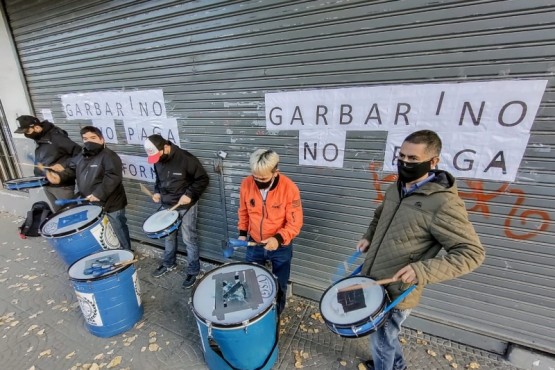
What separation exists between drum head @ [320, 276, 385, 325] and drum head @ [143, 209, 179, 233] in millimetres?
2236

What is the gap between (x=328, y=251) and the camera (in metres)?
3.47

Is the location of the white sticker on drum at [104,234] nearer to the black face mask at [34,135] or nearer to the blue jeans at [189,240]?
the blue jeans at [189,240]

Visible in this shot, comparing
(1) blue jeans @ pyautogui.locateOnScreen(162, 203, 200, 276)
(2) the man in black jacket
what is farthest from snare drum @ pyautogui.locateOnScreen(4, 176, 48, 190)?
(1) blue jeans @ pyautogui.locateOnScreen(162, 203, 200, 276)

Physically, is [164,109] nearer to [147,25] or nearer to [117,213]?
[147,25]

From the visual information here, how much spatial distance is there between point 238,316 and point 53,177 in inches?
173

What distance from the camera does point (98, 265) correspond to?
3.04 meters

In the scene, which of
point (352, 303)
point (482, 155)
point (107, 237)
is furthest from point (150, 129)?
point (482, 155)

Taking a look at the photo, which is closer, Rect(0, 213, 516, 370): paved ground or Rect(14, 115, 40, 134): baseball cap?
Rect(0, 213, 516, 370): paved ground

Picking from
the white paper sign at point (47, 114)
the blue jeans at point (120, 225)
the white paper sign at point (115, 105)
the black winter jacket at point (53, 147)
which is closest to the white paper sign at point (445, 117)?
the white paper sign at point (115, 105)

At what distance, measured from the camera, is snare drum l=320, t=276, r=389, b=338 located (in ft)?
6.04

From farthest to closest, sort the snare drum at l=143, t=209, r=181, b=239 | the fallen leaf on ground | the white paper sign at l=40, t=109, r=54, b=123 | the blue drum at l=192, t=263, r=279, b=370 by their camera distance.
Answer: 1. the white paper sign at l=40, t=109, r=54, b=123
2. the snare drum at l=143, t=209, r=181, b=239
3. the fallen leaf on ground
4. the blue drum at l=192, t=263, r=279, b=370

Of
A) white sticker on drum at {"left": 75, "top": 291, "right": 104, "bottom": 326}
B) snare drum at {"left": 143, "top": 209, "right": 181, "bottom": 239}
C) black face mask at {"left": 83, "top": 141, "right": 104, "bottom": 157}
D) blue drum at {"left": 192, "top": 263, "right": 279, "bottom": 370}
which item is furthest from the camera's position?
black face mask at {"left": 83, "top": 141, "right": 104, "bottom": 157}

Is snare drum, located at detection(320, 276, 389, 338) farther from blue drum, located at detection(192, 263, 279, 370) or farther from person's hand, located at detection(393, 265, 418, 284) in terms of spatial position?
blue drum, located at detection(192, 263, 279, 370)

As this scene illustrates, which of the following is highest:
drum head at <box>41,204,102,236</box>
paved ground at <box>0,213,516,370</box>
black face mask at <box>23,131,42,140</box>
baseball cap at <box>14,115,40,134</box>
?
baseball cap at <box>14,115,40,134</box>
